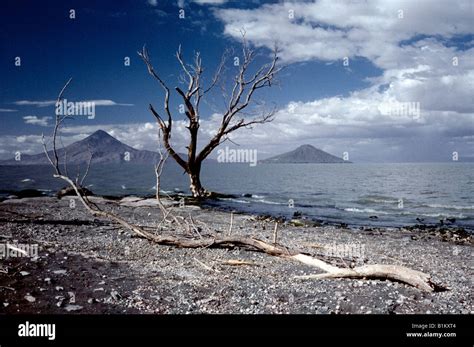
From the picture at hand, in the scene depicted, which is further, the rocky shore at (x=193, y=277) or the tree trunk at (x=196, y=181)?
the tree trunk at (x=196, y=181)

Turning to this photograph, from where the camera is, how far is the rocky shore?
5926 millimetres

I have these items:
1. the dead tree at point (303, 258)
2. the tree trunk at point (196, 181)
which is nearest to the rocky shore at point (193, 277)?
the dead tree at point (303, 258)

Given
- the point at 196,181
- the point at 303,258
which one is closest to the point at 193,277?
the point at 303,258

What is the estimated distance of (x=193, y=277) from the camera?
750 cm

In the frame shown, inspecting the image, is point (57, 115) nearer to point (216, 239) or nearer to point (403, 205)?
point (216, 239)

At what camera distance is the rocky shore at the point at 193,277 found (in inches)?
233

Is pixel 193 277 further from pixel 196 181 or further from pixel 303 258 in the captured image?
pixel 196 181

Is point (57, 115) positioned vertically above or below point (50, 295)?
above

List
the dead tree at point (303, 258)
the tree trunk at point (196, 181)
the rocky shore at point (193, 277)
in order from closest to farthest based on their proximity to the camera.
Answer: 1. the rocky shore at point (193, 277)
2. the dead tree at point (303, 258)
3. the tree trunk at point (196, 181)

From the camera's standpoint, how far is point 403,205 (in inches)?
1091

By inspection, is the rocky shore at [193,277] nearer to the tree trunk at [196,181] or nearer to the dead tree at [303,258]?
the dead tree at [303,258]
